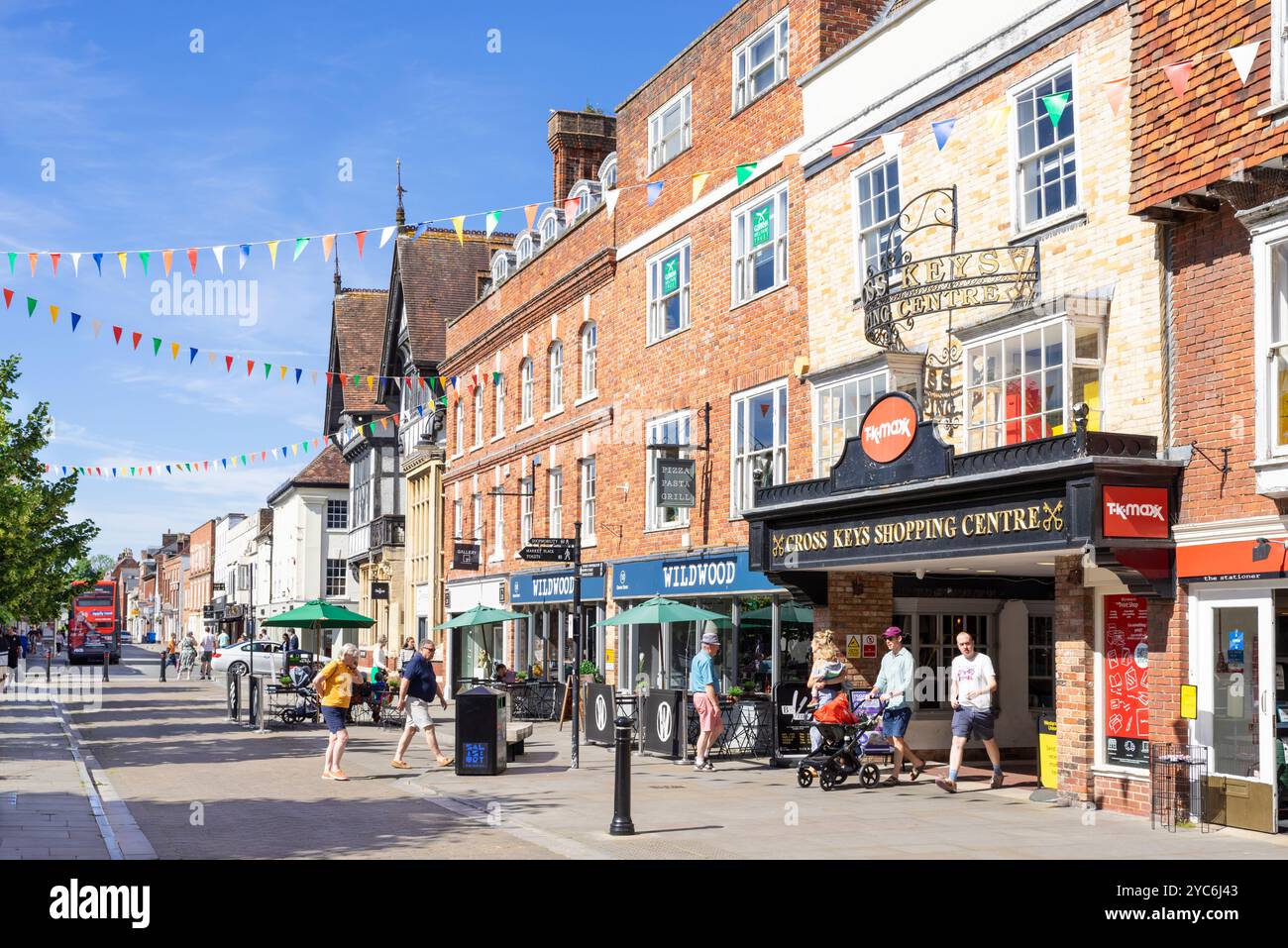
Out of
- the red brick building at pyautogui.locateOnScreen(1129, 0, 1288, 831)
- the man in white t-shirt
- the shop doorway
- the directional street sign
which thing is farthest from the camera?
the directional street sign

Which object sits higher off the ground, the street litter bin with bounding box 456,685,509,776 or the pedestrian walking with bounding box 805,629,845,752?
the pedestrian walking with bounding box 805,629,845,752

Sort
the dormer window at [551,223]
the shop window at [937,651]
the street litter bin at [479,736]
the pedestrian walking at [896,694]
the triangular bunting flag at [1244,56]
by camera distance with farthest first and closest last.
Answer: the dormer window at [551,223] < the shop window at [937,651] < the street litter bin at [479,736] < the pedestrian walking at [896,694] < the triangular bunting flag at [1244,56]

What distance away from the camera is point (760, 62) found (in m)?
22.0

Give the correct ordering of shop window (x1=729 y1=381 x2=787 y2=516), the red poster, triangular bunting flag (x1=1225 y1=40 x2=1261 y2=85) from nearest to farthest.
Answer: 1. triangular bunting flag (x1=1225 y1=40 x2=1261 y2=85)
2. the red poster
3. shop window (x1=729 y1=381 x2=787 y2=516)

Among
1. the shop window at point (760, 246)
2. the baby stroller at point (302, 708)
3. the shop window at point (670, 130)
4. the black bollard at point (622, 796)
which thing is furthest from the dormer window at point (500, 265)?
the black bollard at point (622, 796)

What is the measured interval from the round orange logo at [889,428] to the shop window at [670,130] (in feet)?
30.3

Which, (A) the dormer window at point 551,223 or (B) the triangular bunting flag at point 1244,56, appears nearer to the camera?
(B) the triangular bunting flag at point 1244,56

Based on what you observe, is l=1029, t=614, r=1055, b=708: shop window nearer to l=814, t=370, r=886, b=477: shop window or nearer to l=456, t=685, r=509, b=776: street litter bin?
l=814, t=370, r=886, b=477: shop window

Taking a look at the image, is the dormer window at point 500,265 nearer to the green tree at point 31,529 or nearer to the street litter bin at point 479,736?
the green tree at point 31,529

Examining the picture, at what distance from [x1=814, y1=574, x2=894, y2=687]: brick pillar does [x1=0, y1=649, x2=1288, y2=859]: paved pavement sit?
1790mm

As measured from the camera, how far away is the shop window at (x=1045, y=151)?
15.0m

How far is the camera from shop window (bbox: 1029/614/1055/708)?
20.7 metres

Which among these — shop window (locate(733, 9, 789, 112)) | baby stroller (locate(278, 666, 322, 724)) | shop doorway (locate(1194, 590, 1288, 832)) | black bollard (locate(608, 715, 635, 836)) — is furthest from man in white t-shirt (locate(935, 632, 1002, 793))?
baby stroller (locate(278, 666, 322, 724))
